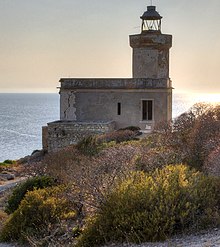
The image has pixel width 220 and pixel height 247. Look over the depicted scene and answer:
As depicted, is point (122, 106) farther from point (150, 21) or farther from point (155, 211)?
point (155, 211)

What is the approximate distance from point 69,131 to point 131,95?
4.24 m

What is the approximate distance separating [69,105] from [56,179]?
1546 centimetres

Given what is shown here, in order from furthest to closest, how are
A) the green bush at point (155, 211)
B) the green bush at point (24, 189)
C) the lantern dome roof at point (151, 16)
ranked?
the lantern dome roof at point (151, 16) → the green bush at point (24, 189) → the green bush at point (155, 211)

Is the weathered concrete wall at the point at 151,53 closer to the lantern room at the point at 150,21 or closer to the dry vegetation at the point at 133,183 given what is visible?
the lantern room at the point at 150,21

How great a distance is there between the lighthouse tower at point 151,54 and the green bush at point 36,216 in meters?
19.1

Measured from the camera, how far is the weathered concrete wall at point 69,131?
24578 mm

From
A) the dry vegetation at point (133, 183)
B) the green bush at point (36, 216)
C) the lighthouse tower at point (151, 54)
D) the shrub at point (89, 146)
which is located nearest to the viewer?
the dry vegetation at point (133, 183)

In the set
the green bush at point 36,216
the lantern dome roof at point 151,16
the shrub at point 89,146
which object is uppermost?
the lantern dome roof at point 151,16

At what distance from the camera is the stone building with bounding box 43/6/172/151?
26.8 m

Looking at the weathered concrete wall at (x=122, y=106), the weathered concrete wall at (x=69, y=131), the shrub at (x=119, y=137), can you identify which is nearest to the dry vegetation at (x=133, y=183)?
the shrub at (x=119, y=137)

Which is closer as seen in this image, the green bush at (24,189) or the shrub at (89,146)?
the green bush at (24,189)

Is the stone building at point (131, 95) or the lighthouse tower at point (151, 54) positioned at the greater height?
the lighthouse tower at point (151, 54)

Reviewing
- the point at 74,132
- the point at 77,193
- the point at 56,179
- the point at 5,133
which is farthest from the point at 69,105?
the point at 5,133

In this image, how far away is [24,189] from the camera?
12.1m
